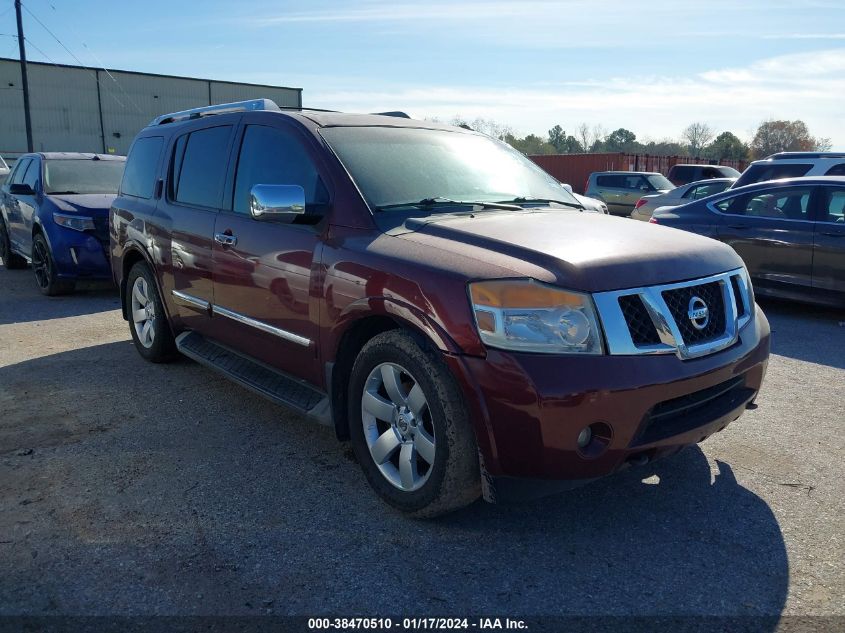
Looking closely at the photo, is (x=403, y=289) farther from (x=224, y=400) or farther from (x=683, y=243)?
(x=224, y=400)

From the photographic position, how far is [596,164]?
34250mm

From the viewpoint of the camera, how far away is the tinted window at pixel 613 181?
71.6ft

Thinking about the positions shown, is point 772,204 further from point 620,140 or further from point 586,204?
point 620,140

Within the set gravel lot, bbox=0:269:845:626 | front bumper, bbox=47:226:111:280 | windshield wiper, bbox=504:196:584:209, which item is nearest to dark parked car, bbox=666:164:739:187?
front bumper, bbox=47:226:111:280

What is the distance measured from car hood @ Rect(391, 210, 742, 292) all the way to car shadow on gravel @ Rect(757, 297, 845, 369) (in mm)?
3157

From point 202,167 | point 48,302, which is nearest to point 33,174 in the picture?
point 48,302

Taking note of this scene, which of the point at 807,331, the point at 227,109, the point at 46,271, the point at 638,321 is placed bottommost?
the point at 807,331

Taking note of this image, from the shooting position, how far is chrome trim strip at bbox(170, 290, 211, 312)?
15.3ft

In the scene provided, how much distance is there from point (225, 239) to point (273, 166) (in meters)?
0.54

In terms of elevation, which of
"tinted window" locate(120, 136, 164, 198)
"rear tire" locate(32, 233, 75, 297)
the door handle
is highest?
"tinted window" locate(120, 136, 164, 198)

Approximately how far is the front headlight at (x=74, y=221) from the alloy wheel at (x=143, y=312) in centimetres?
325

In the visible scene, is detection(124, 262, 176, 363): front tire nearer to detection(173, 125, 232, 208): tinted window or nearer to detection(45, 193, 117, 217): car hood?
detection(173, 125, 232, 208): tinted window

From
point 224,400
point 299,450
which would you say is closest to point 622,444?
point 299,450

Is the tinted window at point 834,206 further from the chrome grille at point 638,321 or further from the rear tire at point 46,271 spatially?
the rear tire at point 46,271
